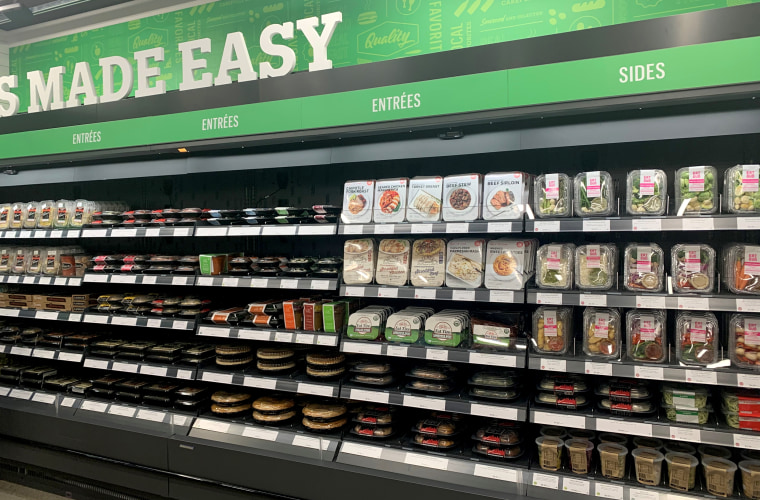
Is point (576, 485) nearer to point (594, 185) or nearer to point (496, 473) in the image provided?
point (496, 473)

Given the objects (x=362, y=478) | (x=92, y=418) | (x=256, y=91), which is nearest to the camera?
(x=362, y=478)

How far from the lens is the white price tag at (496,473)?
7.72 feet

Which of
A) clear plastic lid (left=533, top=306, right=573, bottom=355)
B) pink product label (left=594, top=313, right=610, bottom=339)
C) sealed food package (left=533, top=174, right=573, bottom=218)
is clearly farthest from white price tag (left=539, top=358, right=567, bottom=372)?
sealed food package (left=533, top=174, right=573, bottom=218)

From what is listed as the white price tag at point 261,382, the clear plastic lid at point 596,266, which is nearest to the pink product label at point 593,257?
the clear plastic lid at point 596,266

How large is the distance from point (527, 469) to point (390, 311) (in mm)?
1123

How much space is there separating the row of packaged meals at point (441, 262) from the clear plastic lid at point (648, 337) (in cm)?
56

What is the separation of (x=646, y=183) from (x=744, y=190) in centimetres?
38

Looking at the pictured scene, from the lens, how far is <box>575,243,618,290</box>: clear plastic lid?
93.1 inches

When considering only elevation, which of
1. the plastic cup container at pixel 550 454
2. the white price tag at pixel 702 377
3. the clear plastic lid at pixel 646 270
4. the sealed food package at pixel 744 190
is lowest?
the plastic cup container at pixel 550 454

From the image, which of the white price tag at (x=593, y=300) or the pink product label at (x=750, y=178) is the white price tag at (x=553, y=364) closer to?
the white price tag at (x=593, y=300)

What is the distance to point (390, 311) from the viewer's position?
9.59 ft

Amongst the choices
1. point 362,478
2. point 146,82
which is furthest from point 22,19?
point 362,478

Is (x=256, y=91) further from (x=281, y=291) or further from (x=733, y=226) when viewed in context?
(x=733, y=226)

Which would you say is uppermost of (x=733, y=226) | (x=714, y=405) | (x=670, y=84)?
(x=670, y=84)
